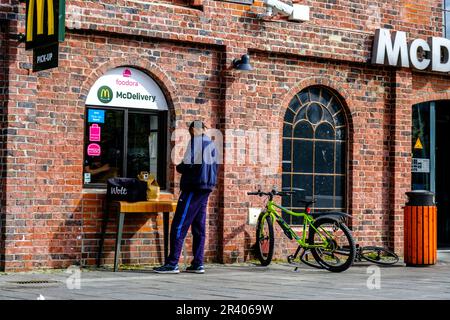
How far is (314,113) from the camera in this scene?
1652cm

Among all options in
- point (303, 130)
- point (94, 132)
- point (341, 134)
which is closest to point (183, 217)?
point (94, 132)

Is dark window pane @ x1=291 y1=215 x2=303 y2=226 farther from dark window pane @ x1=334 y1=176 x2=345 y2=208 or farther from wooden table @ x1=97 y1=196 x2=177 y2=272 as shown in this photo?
wooden table @ x1=97 y1=196 x2=177 y2=272

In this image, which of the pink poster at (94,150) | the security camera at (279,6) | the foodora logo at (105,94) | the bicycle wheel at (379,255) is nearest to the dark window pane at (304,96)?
the security camera at (279,6)

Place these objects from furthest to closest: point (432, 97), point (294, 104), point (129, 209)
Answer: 1. point (432, 97)
2. point (294, 104)
3. point (129, 209)

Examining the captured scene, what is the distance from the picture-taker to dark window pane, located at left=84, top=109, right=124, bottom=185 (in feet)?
46.5

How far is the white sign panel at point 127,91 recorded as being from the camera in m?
14.2

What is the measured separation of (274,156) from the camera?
51.9 ft

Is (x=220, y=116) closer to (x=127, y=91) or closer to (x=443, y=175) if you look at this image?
(x=127, y=91)

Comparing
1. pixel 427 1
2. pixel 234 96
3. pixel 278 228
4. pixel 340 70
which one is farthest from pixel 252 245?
pixel 427 1

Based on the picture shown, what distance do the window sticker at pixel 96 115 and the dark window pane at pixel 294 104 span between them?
3433 mm

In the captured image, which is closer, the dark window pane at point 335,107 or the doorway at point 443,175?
the dark window pane at point 335,107

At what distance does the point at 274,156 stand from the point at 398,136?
108 inches

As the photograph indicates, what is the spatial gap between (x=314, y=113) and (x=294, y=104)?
44cm

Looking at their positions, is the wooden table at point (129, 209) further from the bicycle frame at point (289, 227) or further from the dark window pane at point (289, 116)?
the dark window pane at point (289, 116)
